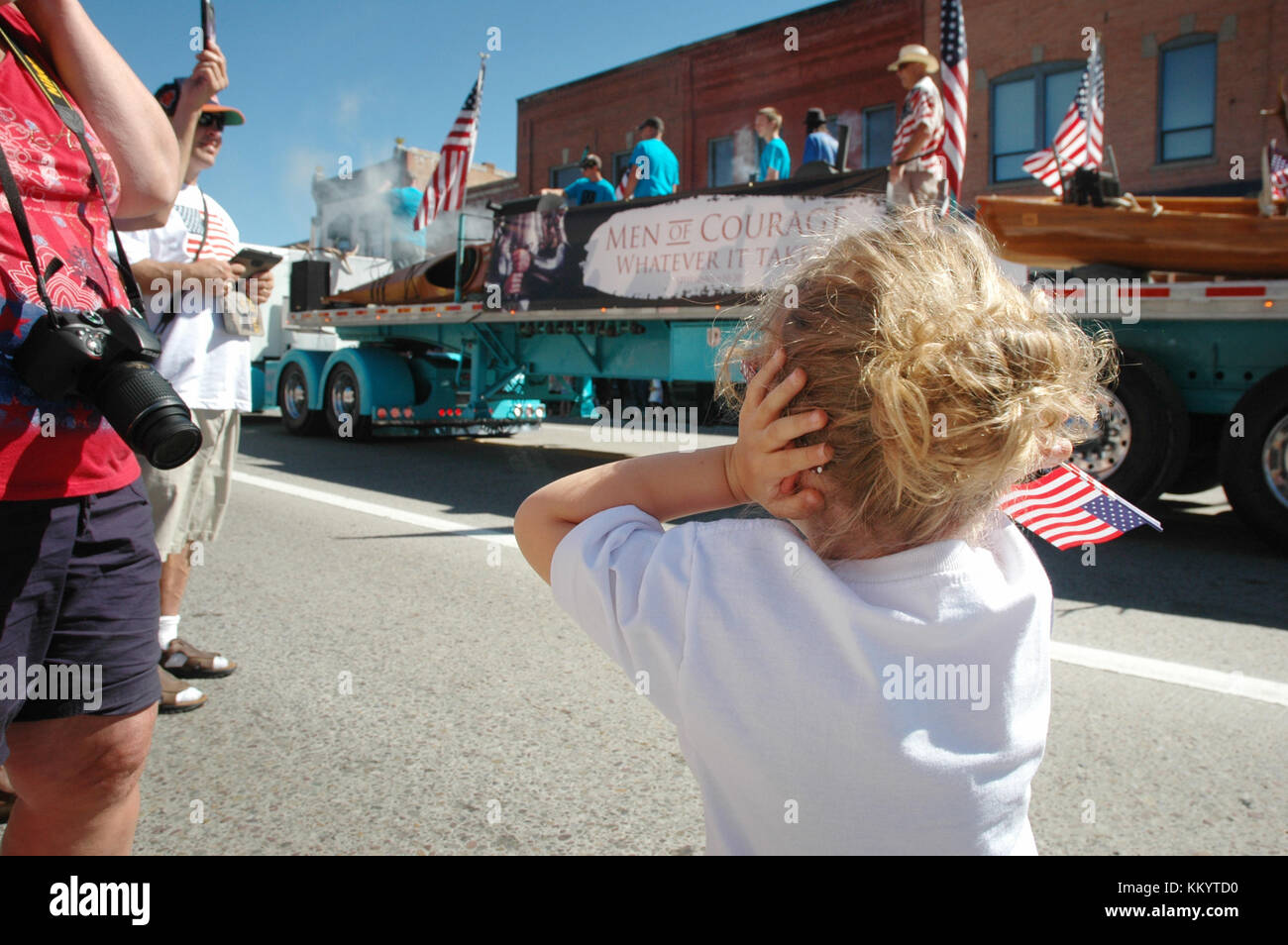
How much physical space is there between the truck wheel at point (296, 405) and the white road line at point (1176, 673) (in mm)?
10920

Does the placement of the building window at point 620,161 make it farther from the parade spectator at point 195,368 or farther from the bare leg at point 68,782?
the bare leg at point 68,782

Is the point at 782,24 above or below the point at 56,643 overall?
above

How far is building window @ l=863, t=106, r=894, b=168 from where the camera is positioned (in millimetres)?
21203

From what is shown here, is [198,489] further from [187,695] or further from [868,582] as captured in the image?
[868,582]

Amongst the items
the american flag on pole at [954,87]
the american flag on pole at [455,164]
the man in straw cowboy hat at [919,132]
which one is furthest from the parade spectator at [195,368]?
the american flag on pole at [455,164]

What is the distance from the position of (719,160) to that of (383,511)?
64.5 ft

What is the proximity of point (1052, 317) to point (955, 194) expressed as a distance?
758cm

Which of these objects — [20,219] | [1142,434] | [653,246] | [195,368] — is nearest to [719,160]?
[653,246]

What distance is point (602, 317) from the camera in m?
9.17

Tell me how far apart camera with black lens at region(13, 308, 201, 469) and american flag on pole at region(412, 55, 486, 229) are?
37.6 ft

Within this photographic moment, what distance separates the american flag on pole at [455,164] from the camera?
1248 cm

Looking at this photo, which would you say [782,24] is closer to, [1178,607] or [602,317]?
[602,317]
